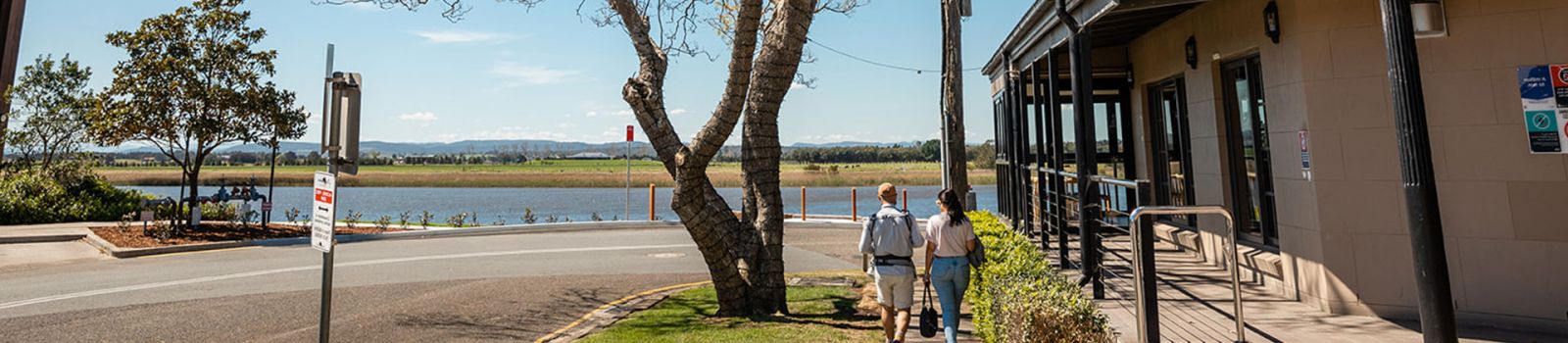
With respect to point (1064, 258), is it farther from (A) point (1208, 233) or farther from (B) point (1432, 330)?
(B) point (1432, 330)

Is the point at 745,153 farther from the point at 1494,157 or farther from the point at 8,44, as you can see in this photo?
the point at 8,44

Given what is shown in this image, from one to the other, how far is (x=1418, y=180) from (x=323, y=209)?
6.49 metres

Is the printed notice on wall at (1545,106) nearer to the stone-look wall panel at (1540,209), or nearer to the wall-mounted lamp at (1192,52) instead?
the stone-look wall panel at (1540,209)

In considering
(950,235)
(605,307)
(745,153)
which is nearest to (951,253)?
(950,235)

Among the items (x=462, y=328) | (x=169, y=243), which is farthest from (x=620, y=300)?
(x=169, y=243)

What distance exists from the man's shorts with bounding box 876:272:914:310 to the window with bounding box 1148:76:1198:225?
15.5ft

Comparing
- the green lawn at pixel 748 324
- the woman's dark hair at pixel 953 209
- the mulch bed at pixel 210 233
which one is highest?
the woman's dark hair at pixel 953 209

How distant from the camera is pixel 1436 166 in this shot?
15.9 ft

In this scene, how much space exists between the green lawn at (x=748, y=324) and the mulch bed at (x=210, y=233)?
1276 cm


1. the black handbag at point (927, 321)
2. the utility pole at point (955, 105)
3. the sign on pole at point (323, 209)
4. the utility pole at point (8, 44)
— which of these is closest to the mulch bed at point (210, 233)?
the utility pole at point (8, 44)

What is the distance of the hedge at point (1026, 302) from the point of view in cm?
354

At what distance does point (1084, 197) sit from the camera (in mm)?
5871

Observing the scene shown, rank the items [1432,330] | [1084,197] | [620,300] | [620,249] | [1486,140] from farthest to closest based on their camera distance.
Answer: [620,249] → [620,300] → [1084,197] → [1486,140] → [1432,330]

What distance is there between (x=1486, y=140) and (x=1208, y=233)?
276cm
